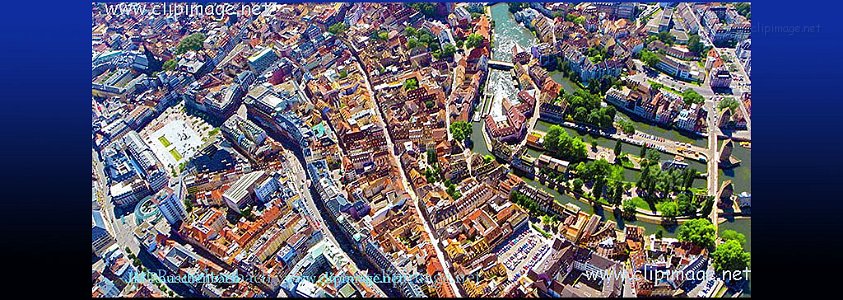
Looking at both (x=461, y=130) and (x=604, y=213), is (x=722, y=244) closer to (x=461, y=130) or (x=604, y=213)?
(x=604, y=213)

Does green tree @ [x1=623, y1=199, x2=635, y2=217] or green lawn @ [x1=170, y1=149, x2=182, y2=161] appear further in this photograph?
green lawn @ [x1=170, y1=149, x2=182, y2=161]

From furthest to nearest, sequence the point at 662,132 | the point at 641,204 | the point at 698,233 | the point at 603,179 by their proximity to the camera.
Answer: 1. the point at 662,132
2. the point at 603,179
3. the point at 641,204
4. the point at 698,233

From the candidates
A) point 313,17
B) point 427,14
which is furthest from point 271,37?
point 427,14

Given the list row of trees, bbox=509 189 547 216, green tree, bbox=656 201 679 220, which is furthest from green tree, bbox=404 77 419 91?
green tree, bbox=656 201 679 220

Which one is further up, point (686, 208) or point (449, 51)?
point (449, 51)

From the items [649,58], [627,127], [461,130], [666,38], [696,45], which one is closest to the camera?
[461,130]

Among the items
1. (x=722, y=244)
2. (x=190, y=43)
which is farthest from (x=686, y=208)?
(x=190, y=43)

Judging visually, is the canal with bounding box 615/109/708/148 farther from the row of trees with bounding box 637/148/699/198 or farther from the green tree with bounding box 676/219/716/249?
the green tree with bounding box 676/219/716/249
